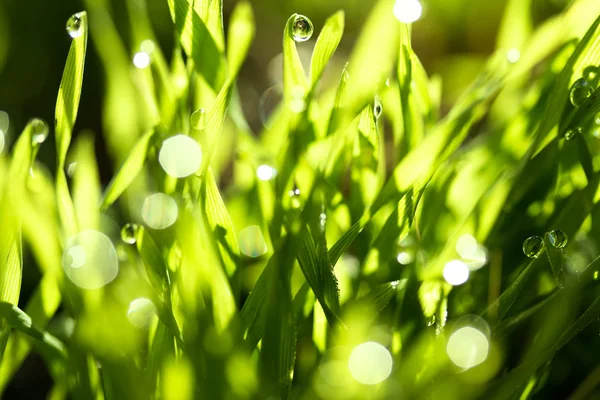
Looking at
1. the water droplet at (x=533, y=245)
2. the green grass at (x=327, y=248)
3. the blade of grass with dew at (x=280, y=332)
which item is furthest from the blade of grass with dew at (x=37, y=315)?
the water droplet at (x=533, y=245)

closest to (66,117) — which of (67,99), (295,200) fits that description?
(67,99)

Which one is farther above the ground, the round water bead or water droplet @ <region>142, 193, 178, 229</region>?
water droplet @ <region>142, 193, 178, 229</region>

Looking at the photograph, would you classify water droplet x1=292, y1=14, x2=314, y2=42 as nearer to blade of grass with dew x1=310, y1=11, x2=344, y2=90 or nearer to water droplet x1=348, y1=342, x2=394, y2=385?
blade of grass with dew x1=310, y1=11, x2=344, y2=90

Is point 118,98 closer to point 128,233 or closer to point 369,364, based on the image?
point 128,233

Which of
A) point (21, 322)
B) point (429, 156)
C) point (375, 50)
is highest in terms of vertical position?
point (375, 50)

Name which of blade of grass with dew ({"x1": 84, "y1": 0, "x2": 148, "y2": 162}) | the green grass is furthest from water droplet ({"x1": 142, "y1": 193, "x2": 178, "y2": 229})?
blade of grass with dew ({"x1": 84, "y1": 0, "x2": 148, "y2": 162})

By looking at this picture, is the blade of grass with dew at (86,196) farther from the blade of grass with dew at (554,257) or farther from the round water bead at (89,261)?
the blade of grass with dew at (554,257)

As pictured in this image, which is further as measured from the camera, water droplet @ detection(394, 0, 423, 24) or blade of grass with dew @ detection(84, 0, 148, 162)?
blade of grass with dew @ detection(84, 0, 148, 162)
